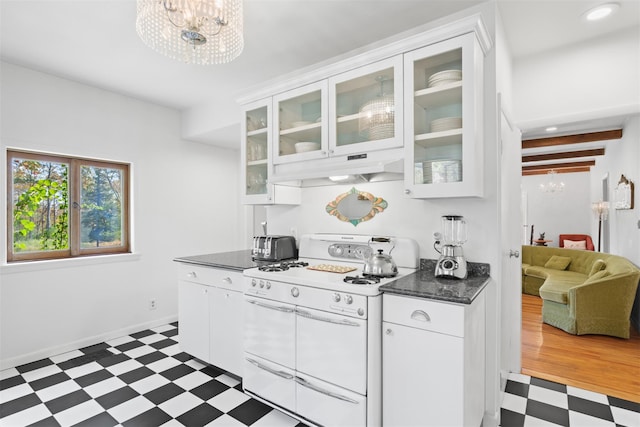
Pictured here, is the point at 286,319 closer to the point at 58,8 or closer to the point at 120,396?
the point at 120,396

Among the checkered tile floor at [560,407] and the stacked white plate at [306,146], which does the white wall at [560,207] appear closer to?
the checkered tile floor at [560,407]

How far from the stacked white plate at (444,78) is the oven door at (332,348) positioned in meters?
1.47

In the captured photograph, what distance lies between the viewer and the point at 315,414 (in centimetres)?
191

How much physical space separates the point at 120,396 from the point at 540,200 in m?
9.50

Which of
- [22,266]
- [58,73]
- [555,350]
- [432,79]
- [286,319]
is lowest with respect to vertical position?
[555,350]

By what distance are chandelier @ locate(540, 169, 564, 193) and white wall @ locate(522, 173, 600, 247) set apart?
0.07m

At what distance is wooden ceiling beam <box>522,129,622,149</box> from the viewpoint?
439 centimetres

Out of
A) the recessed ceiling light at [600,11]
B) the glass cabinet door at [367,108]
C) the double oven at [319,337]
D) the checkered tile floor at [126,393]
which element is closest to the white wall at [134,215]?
the checkered tile floor at [126,393]

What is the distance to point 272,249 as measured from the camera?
2680 millimetres

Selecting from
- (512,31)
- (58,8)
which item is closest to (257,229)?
(58,8)

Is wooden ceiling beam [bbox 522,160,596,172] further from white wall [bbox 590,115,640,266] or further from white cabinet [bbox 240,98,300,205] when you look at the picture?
white cabinet [bbox 240,98,300,205]

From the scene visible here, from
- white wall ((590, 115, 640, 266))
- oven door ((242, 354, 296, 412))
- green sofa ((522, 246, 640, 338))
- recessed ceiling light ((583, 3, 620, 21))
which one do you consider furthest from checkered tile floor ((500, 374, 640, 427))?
recessed ceiling light ((583, 3, 620, 21))

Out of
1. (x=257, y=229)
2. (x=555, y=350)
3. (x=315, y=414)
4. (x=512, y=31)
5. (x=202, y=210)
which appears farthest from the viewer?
(x=257, y=229)

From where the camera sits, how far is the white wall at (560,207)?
309 inches
